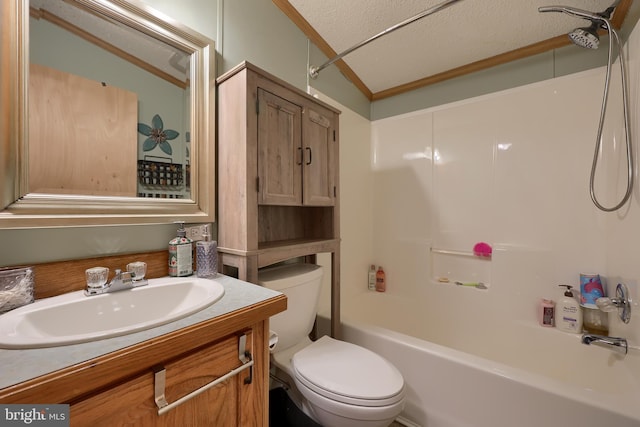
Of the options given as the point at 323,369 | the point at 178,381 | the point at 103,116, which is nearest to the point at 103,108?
the point at 103,116

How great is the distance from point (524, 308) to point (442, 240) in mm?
656

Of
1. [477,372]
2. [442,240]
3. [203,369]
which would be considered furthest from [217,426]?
[442,240]

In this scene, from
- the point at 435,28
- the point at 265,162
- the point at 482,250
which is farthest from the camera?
the point at 482,250

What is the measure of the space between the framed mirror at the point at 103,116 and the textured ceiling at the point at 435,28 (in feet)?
2.85

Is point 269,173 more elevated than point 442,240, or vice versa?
point 269,173

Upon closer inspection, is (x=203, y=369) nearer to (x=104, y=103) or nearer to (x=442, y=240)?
(x=104, y=103)

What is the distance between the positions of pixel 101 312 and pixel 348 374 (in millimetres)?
894

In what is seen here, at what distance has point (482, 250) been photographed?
190cm

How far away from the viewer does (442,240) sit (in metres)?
2.08

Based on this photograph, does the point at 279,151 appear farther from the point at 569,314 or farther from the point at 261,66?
the point at 569,314

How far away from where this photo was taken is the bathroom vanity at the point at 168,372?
441 millimetres

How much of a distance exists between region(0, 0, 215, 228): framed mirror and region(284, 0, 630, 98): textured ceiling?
2.85 feet

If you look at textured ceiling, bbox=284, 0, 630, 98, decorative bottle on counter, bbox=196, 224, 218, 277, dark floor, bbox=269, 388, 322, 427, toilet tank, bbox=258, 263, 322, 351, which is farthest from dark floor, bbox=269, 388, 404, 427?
textured ceiling, bbox=284, 0, 630, 98

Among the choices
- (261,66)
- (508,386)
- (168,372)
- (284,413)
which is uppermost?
(261,66)
